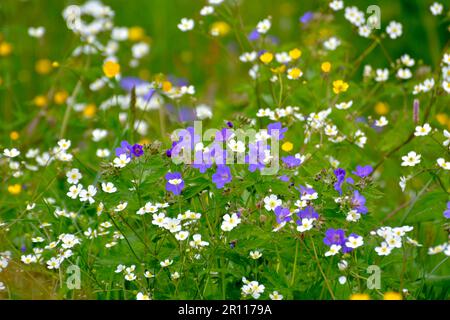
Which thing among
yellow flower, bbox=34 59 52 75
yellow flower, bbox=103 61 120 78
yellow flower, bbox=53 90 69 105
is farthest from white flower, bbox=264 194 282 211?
yellow flower, bbox=34 59 52 75

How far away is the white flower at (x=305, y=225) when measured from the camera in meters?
1.94

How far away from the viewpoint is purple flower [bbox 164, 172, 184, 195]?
6.57ft

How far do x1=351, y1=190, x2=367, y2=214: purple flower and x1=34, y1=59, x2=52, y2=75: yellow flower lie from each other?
105 inches

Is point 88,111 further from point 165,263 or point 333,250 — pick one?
point 333,250

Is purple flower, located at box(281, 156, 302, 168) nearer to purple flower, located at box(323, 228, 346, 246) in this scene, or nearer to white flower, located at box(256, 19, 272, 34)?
purple flower, located at box(323, 228, 346, 246)

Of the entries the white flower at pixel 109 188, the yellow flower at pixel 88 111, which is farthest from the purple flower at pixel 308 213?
the yellow flower at pixel 88 111

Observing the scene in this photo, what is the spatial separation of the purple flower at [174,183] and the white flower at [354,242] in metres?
0.45

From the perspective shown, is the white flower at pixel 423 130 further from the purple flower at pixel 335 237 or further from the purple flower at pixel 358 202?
the purple flower at pixel 335 237

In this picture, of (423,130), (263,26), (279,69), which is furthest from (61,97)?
(423,130)

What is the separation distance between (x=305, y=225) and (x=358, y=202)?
15 cm

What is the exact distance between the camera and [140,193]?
6.77ft

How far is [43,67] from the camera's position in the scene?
4258mm

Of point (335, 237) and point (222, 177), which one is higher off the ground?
point (222, 177)

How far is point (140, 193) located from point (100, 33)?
5.80 feet
